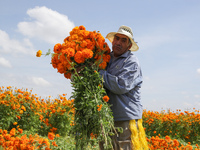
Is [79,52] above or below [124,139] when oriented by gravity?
above

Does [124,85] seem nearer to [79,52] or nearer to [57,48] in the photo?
[79,52]

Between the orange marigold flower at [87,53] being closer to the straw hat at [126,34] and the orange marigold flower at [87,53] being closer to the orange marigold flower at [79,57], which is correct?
the orange marigold flower at [79,57]

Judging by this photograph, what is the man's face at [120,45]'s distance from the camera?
11.3 feet

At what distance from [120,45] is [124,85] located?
26.5 inches

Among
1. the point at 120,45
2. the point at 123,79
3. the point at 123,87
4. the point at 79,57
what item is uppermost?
the point at 120,45

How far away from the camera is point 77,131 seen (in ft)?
10.8

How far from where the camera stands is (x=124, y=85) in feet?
10.3

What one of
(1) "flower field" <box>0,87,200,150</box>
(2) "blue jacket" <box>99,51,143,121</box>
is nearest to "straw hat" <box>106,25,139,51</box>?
(2) "blue jacket" <box>99,51,143,121</box>

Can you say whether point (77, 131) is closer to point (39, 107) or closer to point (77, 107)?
point (77, 107)

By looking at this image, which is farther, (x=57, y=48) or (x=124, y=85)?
(x=57, y=48)

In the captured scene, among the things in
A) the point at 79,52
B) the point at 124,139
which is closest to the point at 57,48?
the point at 79,52

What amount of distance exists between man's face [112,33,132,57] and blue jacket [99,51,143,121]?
0.25 ft

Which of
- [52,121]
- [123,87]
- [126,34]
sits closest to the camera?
[123,87]

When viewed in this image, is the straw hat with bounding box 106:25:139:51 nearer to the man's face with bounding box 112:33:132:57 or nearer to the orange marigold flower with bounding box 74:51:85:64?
the man's face with bounding box 112:33:132:57
